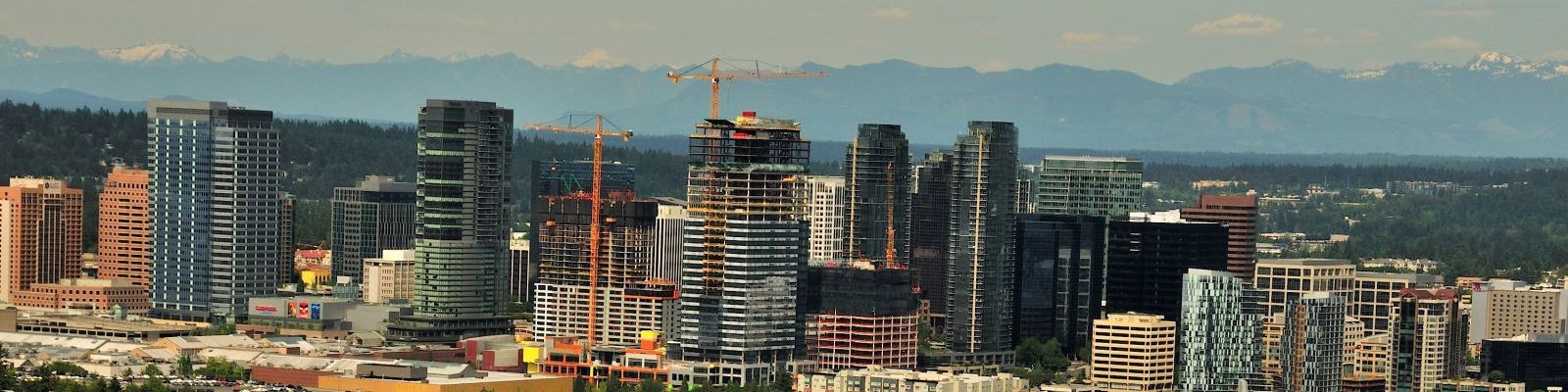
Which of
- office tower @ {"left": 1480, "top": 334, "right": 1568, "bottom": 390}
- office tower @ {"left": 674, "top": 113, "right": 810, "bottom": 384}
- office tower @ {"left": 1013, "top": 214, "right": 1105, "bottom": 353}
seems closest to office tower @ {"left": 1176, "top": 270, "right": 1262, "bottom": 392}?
office tower @ {"left": 674, "top": 113, "right": 810, "bottom": 384}

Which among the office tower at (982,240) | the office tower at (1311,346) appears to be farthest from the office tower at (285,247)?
the office tower at (1311,346)

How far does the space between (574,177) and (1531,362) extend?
6133cm

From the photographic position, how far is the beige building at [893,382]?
414ft

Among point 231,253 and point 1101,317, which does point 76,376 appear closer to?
point 231,253

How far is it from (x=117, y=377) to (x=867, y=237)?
54.2 metres

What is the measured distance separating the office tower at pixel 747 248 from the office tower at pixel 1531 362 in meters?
31.8

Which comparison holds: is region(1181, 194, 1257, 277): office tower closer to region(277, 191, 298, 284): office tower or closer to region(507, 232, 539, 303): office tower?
region(507, 232, 539, 303): office tower

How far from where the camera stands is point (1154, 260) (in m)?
159

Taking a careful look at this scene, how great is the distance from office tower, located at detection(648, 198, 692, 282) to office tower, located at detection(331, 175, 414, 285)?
2843 cm

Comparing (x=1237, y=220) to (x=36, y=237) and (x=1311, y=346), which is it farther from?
(x=36, y=237)

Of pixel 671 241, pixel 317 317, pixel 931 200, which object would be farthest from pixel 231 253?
pixel 931 200

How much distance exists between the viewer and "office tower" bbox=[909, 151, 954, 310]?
544 ft

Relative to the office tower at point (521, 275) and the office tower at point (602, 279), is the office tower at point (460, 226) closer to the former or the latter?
the office tower at point (602, 279)

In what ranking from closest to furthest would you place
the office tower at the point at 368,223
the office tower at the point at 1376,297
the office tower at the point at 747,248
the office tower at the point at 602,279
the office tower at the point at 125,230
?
the office tower at the point at 747,248
the office tower at the point at 602,279
the office tower at the point at 1376,297
the office tower at the point at 125,230
the office tower at the point at 368,223
